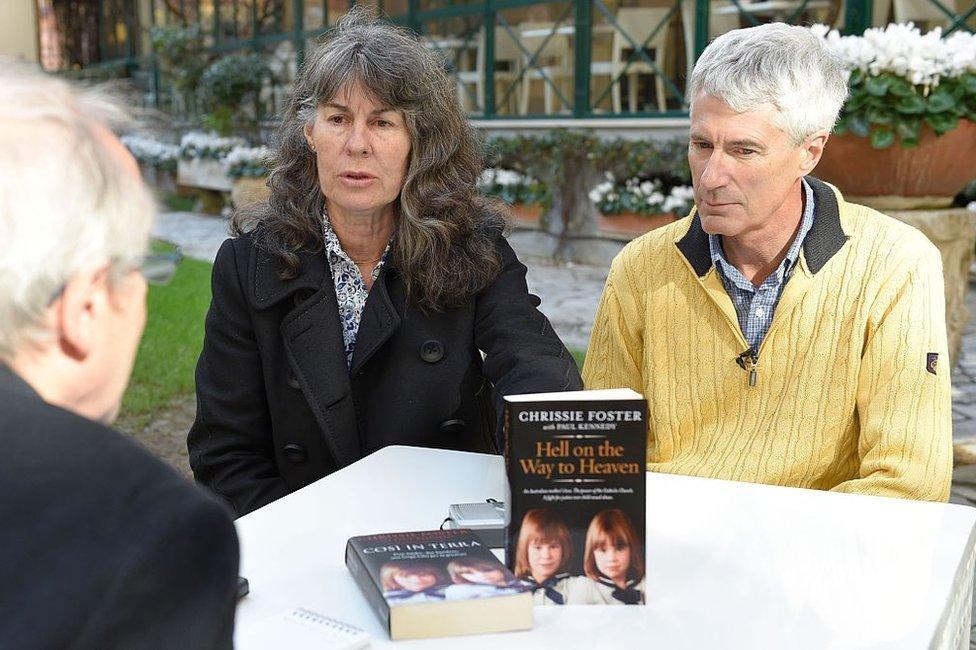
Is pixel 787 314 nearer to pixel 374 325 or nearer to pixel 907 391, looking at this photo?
pixel 907 391

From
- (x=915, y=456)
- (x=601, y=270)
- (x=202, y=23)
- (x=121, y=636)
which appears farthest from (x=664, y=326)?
(x=202, y=23)

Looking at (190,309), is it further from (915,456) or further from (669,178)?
(915,456)

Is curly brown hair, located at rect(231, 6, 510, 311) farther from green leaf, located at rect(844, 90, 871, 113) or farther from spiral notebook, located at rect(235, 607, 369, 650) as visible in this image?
green leaf, located at rect(844, 90, 871, 113)

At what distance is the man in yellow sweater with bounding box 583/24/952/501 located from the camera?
209 centimetres

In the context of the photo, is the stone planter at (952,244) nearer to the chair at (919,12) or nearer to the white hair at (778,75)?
the white hair at (778,75)

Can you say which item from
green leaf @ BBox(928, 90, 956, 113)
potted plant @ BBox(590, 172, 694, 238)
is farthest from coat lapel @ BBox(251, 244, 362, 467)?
potted plant @ BBox(590, 172, 694, 238)

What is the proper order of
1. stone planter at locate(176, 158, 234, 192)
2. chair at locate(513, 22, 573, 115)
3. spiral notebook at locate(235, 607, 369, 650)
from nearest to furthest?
spiral notebook at locate(235, 607, 369, 650), chair at locate(513, 22, 573, 115), stone planter at locate(176, 158, 234, 192)

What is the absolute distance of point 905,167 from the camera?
3.89 m

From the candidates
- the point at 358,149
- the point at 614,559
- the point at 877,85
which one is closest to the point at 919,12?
the point at 877,85

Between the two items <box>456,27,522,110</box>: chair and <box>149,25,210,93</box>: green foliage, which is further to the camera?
<box>149,25,210,93</box>: green foliage

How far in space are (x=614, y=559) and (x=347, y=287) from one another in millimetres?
1181

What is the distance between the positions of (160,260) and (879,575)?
3.49 ft

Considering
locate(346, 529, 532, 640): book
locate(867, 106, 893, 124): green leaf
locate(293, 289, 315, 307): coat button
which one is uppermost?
locate(867, 106, 893, 124): green leaf

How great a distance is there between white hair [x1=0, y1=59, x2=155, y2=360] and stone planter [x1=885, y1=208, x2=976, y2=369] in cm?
352
